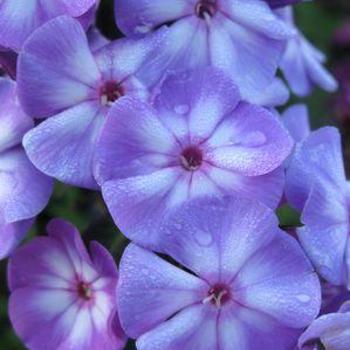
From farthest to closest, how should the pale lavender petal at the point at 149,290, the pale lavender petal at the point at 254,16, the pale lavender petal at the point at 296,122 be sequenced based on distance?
1. the pale lavender petal at the point at 296,122
2. the pale lavender petal at the point at 254,16
3. the pale lavender petal at the point at 149,290

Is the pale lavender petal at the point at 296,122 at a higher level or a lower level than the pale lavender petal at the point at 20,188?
lower

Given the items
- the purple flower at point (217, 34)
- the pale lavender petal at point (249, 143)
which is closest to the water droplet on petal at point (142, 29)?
the purple flower at point (217, 34)

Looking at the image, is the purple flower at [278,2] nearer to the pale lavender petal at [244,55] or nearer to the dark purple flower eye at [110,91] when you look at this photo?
the pale lavender petal at [244,55]

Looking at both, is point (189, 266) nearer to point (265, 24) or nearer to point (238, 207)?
point (238, 207)

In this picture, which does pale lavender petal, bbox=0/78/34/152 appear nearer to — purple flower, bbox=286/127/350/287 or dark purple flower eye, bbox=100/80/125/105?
dark purple flower eye, bbox=100/80/125/105

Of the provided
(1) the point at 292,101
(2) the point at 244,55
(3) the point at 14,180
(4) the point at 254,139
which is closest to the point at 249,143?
(4) the point at 254,139

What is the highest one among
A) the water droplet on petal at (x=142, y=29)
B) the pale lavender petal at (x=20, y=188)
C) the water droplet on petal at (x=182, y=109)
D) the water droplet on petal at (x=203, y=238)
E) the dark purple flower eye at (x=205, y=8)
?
the water droplet on petal at (x=142, y=29)
